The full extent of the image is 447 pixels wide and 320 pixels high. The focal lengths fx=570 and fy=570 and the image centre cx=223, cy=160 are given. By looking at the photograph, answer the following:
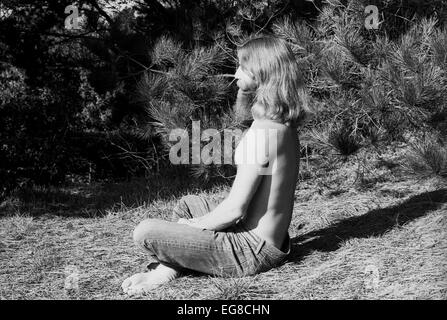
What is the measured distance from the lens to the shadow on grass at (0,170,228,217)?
3730 mm

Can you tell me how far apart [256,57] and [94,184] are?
9.94 feet

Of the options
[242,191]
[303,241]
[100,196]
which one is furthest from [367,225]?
[100,196]

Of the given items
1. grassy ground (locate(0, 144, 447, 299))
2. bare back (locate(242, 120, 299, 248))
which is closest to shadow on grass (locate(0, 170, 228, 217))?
grassy ground (locate(0, 144, 447, 299))

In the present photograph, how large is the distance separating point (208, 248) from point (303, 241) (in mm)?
695

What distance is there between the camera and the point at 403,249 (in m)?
2.36

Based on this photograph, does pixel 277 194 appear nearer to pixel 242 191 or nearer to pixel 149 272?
pixel 242 191

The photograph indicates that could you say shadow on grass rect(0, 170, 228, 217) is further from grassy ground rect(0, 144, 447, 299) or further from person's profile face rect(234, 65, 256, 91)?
person's profile face rect(234, 65, 256, 91)

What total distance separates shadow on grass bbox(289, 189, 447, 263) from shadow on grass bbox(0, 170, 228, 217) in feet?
4.13

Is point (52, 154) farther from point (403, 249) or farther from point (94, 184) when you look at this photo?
point (403, 249)

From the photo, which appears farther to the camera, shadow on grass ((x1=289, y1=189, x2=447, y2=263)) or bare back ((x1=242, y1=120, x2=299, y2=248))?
shadow on grass ((x1=289, y1=189, x2=447, y2=263))

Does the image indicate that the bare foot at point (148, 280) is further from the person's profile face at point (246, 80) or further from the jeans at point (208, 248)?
the person's profile face at point (246, 80)
